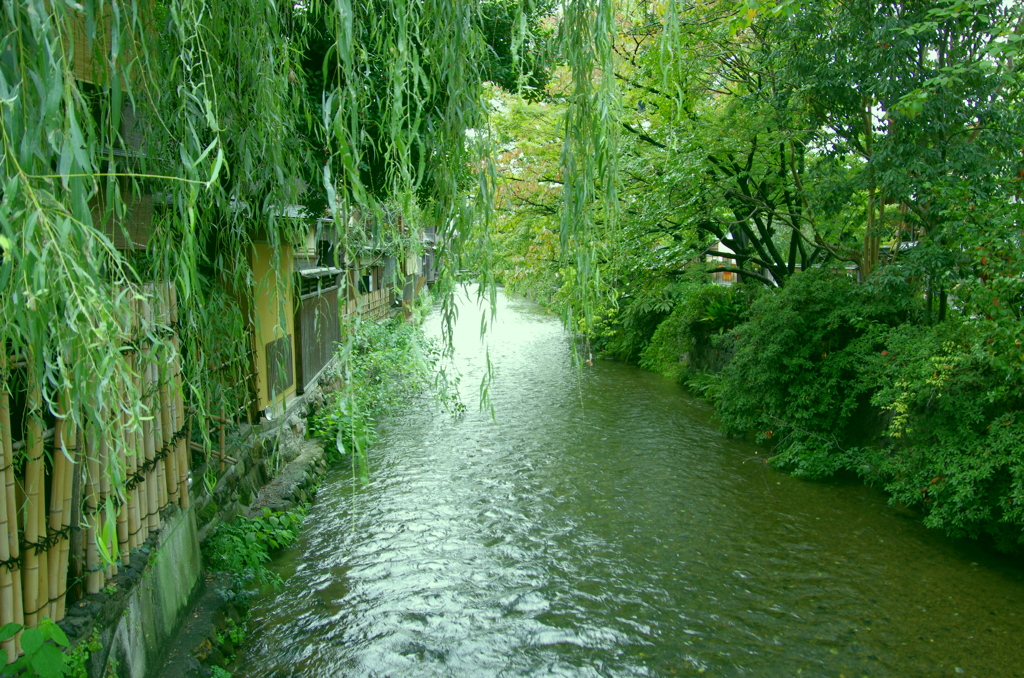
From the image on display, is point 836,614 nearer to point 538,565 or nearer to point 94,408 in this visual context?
point 538,565

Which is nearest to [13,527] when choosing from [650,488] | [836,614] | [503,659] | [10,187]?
[10,187]

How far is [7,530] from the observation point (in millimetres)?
2398

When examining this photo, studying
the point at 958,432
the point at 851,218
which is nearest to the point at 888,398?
the point at 958,432

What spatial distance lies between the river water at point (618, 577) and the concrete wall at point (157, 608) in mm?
593

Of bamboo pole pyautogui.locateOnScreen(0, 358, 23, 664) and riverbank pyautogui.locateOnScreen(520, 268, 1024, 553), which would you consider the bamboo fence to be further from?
riverbank pyautogui.locateOnScreen(520, 268, 1024, 553)

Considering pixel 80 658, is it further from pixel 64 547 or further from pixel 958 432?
pixel 958 432

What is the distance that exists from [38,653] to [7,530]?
1.46ft

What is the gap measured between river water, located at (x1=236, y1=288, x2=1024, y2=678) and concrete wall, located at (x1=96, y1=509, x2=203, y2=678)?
593 mm

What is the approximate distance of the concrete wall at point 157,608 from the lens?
307 cm

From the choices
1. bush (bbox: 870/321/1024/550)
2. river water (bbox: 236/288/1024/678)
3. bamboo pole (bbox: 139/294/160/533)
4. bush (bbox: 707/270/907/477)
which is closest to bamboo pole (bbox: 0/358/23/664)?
bamboo pole (bbox: 139/294/160/533)

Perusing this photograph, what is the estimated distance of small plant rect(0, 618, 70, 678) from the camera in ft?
7.79

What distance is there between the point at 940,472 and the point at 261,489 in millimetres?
6294

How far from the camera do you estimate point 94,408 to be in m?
1.77

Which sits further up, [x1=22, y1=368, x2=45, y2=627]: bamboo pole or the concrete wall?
[x1=22, y1=368, x2=45, y2=627]: bamboo pole
